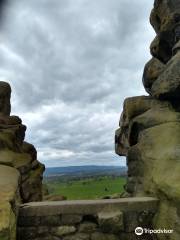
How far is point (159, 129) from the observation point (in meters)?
10.8

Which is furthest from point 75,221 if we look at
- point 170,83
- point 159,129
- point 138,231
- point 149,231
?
point 170,83

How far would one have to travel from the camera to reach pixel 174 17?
13.2 meters

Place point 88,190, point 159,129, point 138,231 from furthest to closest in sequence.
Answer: point 88,190 < point 159,129 < point 138,231

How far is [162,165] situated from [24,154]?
624 cm

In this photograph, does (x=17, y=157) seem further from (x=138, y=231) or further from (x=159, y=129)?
(x=138, y=231)

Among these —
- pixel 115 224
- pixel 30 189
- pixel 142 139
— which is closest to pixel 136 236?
pixel 115 224

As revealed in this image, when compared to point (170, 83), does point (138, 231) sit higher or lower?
lower

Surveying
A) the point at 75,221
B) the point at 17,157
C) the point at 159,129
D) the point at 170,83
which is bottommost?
the point at 75,221

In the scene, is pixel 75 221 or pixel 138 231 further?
pixel 138 231

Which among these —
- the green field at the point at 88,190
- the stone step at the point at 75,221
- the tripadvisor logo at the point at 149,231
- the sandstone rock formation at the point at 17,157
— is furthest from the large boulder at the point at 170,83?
the green field at the point at 88,190

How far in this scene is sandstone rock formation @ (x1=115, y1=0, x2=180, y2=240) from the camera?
29.7 feet

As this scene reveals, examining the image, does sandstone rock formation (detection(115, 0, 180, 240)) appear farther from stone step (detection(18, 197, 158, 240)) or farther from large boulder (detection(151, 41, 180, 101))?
Result: stone step (detection(18, 197, 158, 240))

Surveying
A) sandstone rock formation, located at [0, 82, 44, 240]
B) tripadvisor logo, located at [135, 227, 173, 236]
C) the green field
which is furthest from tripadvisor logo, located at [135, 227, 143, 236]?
the green field

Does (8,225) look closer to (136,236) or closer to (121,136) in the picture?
(136,236)
